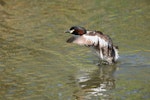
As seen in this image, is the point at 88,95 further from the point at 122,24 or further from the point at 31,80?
the point at 122,24

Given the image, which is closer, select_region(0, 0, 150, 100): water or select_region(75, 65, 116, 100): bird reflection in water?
select_region(75, 65, 116, 100): bird reflection in water

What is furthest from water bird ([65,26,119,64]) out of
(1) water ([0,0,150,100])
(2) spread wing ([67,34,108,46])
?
(1) water ([0,0,150,100])

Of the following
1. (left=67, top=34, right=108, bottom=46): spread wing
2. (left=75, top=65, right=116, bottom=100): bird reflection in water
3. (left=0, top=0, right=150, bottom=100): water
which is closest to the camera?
(left=75, top=65, right=116, bottom=100): bird reflection in water

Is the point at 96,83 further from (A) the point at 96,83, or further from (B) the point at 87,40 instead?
(B) the point at 87,40

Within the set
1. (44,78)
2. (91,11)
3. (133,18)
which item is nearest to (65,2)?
(91,11)

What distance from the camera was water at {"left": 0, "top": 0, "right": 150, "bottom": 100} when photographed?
10.6 m

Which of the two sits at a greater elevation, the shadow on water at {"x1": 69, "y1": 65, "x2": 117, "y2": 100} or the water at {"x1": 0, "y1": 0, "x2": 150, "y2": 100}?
the water at {"x1": 0, "y1": 0, "x2": 150, "y2": 100}

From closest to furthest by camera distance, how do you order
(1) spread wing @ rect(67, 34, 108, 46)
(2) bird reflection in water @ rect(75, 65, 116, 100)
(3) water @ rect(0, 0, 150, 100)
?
(2) bird reflection in water @ rect(75, 65, 116, 100), (3) water @ rect(0, 0, 150, 100), (1) spread wing @ rect(67, 34, 108, 46)

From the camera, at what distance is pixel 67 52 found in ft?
43.3

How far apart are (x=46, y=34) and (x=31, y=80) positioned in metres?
3.86

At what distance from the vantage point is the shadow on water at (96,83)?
10.2 m

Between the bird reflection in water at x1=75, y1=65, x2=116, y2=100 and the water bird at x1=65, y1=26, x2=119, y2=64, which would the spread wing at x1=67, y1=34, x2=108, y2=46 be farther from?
the bird reflection in water at x1=75, y1=65, x2=116, y2=100

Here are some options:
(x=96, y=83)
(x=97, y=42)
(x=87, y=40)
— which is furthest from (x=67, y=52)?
(x=96, y=83)

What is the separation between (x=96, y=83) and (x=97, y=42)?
0.98 metres
